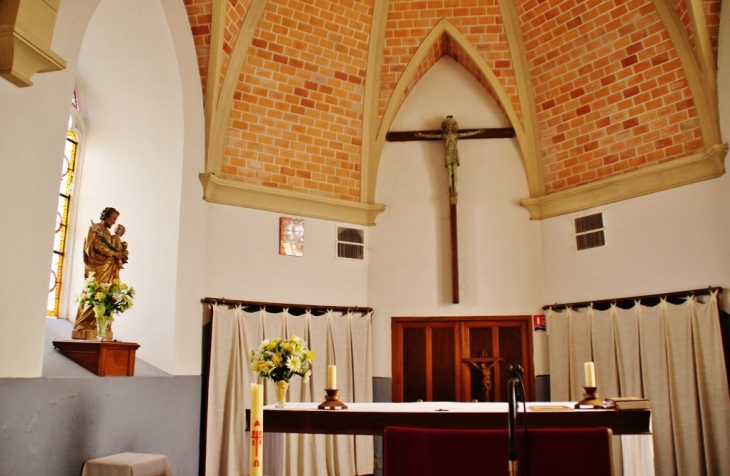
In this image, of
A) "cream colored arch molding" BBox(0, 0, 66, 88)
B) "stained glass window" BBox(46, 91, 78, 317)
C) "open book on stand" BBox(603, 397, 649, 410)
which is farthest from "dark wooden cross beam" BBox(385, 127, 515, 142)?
"cream colored arch molding" BBox(0, 0, 66, 88)

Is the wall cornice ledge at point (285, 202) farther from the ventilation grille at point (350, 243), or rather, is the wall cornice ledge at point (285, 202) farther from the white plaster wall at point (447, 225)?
the white plaster wall at point (447, 225)

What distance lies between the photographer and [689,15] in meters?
7.26

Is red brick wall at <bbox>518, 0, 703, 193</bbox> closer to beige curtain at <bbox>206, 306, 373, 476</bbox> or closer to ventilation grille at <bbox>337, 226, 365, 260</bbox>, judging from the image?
ventilation grille at <bbox>337, 226, 365, 260</bbox>

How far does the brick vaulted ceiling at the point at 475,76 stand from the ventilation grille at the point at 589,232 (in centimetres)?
24

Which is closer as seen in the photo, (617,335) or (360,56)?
Answer: (617,335)

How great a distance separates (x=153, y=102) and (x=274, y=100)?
1.65 metres

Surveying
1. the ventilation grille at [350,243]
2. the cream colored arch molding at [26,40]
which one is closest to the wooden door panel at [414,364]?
the ventilation grille at [350,243]

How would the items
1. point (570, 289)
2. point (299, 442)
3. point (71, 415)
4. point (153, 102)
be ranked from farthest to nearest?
point (570, 289)
point (299, 442)
point (153, 102)
point (71, 415)

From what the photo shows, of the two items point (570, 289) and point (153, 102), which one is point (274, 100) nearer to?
point (153, 102)

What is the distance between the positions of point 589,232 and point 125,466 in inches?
232

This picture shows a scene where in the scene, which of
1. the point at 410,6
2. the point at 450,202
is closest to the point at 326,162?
the point at 450,202

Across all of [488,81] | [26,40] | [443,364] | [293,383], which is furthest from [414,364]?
[26,40]

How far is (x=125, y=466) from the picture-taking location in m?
4.87

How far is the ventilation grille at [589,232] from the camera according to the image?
8078 mm
